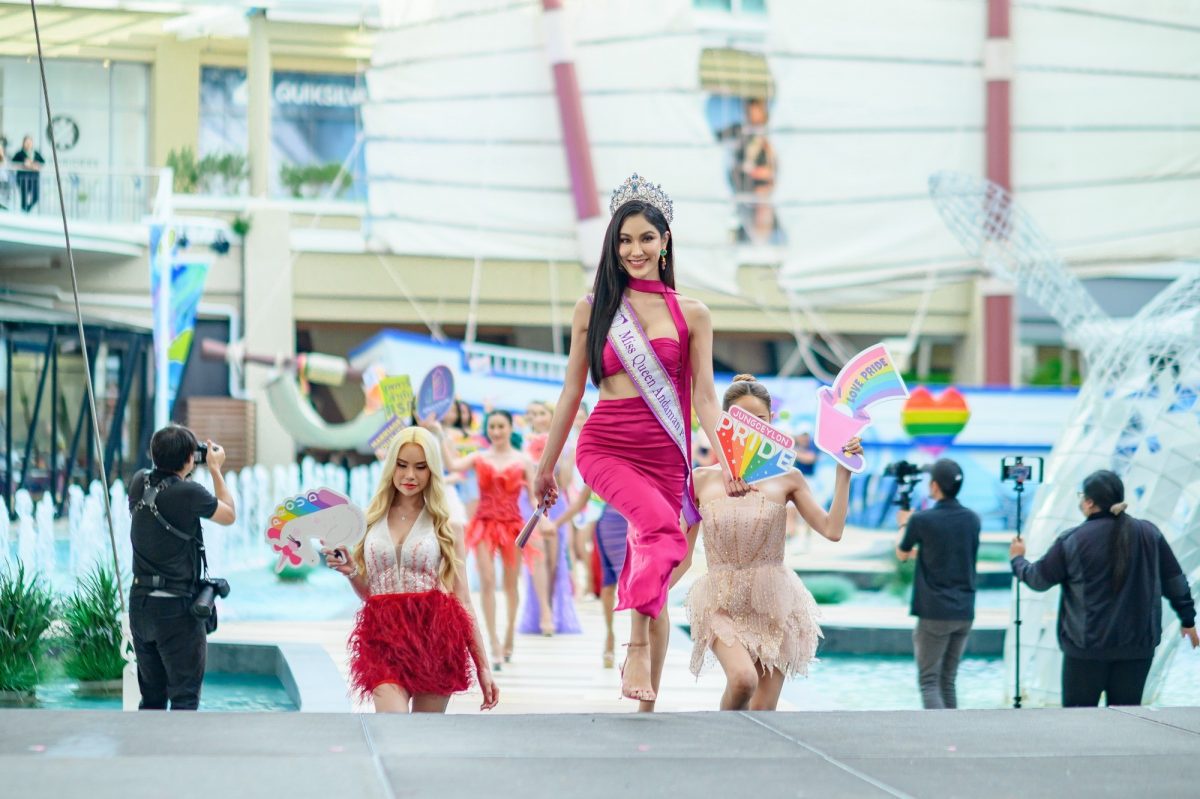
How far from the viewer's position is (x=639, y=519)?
463cm

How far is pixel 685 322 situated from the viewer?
191 inches

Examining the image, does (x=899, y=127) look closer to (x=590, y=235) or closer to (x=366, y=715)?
(x=590, y=235)

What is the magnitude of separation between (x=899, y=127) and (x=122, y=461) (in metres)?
12.2

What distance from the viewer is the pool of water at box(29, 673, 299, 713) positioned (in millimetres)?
7703

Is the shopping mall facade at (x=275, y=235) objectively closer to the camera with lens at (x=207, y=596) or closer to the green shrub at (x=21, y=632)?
the green shrub at (x=21, y=632)

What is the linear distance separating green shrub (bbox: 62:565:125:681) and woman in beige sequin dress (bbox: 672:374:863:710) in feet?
12.0

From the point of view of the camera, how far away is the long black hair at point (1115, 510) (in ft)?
20.9

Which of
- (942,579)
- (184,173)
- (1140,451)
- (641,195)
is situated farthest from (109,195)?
(641,195)

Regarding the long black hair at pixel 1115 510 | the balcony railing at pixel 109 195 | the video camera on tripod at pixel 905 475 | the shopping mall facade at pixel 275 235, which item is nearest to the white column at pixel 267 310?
the shopping mall facade at pixel 275 235

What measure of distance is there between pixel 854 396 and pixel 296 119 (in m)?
27.0

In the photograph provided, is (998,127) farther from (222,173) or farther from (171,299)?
(222,173)

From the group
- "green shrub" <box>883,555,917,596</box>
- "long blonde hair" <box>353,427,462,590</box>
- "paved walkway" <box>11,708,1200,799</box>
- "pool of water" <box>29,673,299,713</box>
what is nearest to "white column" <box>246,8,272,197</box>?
"green shrub" <box>883,555,917,596</box>

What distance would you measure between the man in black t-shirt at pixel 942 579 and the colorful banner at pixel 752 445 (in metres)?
2.46

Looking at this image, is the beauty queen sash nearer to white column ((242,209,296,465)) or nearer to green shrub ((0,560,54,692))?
green shrub ((0,560,54,692))
